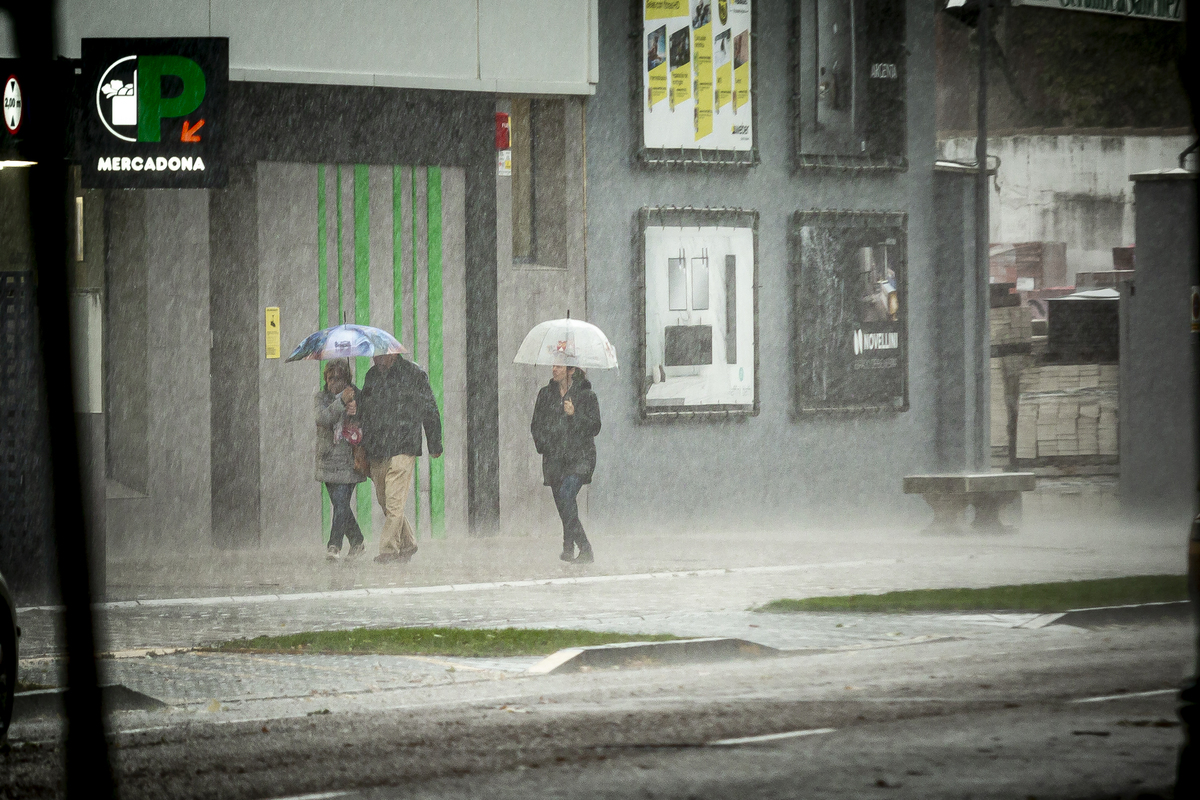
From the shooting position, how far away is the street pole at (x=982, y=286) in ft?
63.6

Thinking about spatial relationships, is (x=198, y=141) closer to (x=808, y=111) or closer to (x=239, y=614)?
(x=239, y=614)

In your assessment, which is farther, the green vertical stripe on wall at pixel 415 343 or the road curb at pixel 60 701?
the green vertical stripe on wall at pixel 415 343

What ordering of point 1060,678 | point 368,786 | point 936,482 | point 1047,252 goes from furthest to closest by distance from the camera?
point 1047,252 < point 936,482 < point 1060,678 < point 368,786

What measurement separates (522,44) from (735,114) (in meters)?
2.76

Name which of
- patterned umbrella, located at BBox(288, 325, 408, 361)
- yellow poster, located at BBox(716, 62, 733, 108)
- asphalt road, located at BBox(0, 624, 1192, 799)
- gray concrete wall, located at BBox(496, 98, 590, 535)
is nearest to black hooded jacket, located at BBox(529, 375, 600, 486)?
patterned umbrella, located at BBox(288, 325, 408, 361)

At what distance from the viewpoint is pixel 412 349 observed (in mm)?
17859

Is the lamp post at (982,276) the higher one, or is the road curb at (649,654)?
the lamp post at (982,276)

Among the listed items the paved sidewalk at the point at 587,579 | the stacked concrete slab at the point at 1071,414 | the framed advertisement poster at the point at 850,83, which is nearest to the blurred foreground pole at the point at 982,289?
the framed advertisement poster at the point at 850,83

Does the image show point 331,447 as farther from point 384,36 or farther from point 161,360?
point 384,36

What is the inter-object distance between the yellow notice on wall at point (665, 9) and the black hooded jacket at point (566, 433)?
5190 mm

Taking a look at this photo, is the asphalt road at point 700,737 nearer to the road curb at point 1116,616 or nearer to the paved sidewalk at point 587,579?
the road curb at point 1116,616

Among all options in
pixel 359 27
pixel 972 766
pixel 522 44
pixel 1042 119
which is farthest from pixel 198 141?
pixel 1042 119

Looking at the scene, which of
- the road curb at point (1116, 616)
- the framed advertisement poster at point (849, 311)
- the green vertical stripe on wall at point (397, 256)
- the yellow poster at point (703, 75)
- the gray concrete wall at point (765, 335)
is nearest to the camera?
the road curb at point (1116, 616)

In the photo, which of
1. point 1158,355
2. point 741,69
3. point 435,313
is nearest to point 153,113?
point 435,313
